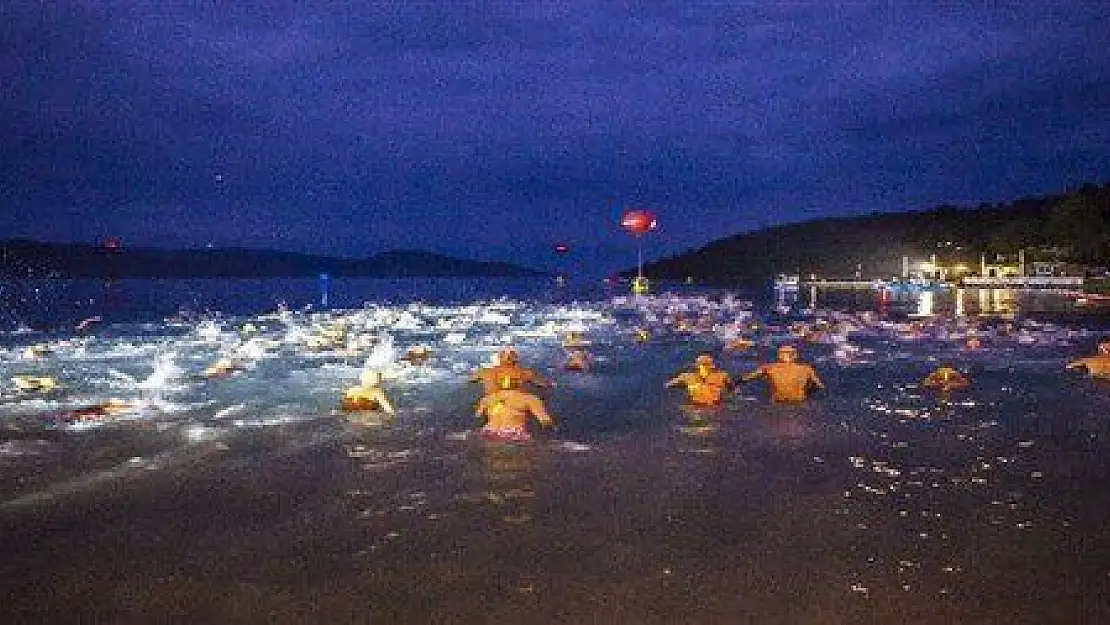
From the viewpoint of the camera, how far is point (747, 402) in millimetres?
24297

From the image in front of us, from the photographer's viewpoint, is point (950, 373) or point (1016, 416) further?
point (950, 373)

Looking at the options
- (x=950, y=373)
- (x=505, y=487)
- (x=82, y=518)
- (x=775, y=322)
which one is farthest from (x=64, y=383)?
(x=775, y=322)

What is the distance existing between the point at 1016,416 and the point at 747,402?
19.0ft

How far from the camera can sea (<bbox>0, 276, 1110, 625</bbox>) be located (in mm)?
10125

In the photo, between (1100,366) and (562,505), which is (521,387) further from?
(1100,366)

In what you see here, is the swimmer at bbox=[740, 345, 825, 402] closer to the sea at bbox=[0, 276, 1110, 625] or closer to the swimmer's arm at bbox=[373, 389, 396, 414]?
the sea at bbox=[0, 276, 1110, 625]

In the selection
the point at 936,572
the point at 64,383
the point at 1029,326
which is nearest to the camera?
the point at 936,572

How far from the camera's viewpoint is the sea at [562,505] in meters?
10.1

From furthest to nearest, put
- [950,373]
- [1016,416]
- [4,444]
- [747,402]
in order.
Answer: [950,373]
[747,402]
[1016,416]
[4,444]

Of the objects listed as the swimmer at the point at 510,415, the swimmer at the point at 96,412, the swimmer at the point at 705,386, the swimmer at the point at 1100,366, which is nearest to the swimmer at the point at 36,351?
the swimmer at the point at 96,412

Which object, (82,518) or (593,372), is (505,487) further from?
(593,372)

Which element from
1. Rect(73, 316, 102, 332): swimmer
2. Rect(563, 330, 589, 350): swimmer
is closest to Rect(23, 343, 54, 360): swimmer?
Rect(73, 316, 102, 332): swimmer

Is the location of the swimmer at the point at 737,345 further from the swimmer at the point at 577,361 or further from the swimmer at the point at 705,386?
the swimmer at the point at 705,386

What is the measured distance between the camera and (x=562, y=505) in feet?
46.1
